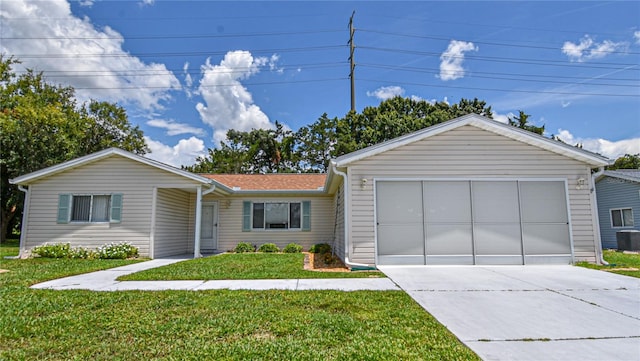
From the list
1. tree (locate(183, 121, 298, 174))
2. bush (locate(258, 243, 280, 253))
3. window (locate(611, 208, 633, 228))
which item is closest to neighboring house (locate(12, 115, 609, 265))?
bush (locate(258, 243, 280, 253))

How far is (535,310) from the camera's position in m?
4.31

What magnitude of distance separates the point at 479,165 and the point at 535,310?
5229mm

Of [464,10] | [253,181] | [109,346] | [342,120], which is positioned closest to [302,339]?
[109,346]

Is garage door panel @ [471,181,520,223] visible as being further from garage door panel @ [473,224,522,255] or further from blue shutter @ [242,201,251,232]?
blue shutter @ [242,201,251,232]

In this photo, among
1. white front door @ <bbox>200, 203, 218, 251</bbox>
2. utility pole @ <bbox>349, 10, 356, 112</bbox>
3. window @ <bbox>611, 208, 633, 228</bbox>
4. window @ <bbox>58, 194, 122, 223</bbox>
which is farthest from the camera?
utility pole @ <bbox>349, 10, 356, 112</bbox>

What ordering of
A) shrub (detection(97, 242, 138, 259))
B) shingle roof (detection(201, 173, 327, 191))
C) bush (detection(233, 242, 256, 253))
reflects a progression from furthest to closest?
shingle roof (detection(201, 173, 327, 191)) < bush (detection(233, 242, 256, 253)) < shrub (detection(97, 242, 138, 259))

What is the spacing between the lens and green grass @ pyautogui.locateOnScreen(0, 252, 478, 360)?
2891 millimetres

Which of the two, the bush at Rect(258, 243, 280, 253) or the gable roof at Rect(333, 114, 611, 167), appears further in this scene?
the bush at Rect(258, 243, 280, 253)

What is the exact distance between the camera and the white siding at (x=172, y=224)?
11453mm

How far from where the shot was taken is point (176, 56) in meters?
19.2

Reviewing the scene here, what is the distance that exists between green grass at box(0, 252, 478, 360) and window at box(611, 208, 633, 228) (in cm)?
1548

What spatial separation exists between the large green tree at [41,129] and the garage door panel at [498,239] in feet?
A: 66.1

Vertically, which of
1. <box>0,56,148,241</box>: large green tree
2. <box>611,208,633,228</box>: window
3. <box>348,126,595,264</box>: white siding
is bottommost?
<box>611,208,633,228</box>: window

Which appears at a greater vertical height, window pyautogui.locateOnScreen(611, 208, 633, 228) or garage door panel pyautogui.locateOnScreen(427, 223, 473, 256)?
window pyautogui.locateOnScreen(611, 208, 633, 228)
